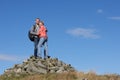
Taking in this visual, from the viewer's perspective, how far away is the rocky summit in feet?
105

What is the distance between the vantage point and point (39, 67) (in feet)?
106

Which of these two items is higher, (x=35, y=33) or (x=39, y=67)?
(x=35, y=33)

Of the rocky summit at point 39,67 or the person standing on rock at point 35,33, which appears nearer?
the rocky summit at point 39,67

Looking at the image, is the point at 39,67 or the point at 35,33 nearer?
the point at 39,67

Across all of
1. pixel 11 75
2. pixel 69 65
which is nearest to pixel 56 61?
pixel 69 65

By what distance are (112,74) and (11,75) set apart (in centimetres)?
780

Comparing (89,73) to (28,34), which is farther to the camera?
(28,34)

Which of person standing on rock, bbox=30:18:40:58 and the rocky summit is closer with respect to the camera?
the rocky summit

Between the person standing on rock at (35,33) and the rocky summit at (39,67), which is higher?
the person standing on rock at (35,33)

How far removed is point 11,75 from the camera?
32094 millimetres

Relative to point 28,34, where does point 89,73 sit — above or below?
below

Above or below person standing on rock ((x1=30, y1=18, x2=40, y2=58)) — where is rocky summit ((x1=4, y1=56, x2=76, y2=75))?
below

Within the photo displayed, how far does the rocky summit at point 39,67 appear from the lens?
32125 mm

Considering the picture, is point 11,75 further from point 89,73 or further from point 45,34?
point 89,73
